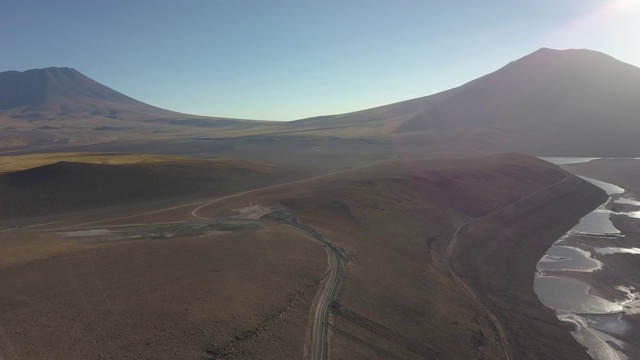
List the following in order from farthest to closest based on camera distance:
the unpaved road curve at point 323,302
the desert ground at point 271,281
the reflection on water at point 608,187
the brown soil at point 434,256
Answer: the reflection on water at point 608,187 < the brown soil at point 434,256 < the unpaved road curve at point 323,302 < the desert ground at point 271,281

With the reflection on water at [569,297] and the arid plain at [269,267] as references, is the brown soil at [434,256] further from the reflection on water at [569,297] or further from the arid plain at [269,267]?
the reflection on water at [569,297]

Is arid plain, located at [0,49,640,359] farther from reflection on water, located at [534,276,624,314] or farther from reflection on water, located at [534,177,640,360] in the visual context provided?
reflection on water, located at [534,276,624,314]

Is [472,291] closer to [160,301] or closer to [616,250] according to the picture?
[616,250]

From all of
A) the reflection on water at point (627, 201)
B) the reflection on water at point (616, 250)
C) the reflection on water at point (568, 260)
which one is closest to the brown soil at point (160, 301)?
the reflection on water at point (568, 260)

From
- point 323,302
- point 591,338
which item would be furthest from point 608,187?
point 323,302

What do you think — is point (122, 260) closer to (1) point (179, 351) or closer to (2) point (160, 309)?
(2) point (160, 309)

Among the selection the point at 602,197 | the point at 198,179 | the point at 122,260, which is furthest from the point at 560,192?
the point at 122,260
